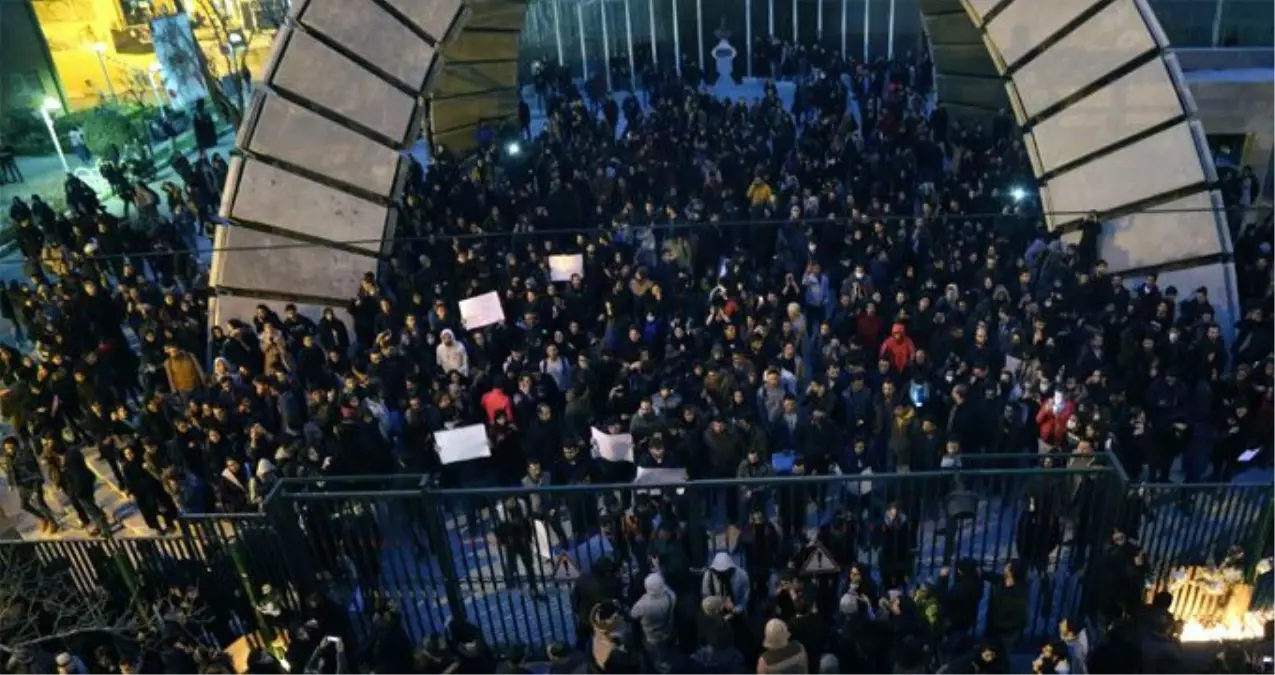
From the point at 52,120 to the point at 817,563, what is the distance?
2944cm

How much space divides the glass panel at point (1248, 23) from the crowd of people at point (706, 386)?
7043 millimetres

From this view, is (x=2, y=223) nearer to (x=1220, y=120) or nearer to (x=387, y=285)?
(x=387, y=285)

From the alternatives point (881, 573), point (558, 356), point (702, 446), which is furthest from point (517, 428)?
point (881, 573)

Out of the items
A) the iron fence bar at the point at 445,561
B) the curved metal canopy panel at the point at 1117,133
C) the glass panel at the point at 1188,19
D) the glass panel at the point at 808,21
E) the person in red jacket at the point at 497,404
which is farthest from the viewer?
the glass panel at the point at 808,21

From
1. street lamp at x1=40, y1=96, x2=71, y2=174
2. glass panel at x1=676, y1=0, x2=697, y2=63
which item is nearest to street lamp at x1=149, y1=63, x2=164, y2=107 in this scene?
street lamp at x1=40, y1=96, x2=71, y2=174

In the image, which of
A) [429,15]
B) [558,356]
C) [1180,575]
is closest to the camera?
[1180,575]

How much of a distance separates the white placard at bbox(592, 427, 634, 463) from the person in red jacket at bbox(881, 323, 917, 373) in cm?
328

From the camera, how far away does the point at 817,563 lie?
8773 millimetres

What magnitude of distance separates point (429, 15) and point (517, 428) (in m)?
6.38

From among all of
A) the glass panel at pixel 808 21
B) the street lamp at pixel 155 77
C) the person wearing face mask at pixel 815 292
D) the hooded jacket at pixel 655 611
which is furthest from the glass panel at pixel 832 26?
the street lamp at pixel 155 77

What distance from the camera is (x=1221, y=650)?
328 inches

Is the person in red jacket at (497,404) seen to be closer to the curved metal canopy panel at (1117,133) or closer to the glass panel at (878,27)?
the curved metal canopy panel at (1117,133)

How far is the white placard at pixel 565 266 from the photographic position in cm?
1370

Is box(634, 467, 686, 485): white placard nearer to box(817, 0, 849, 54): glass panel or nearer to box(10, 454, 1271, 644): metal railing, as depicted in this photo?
box(10, 454, 1271, 644): metal railing
